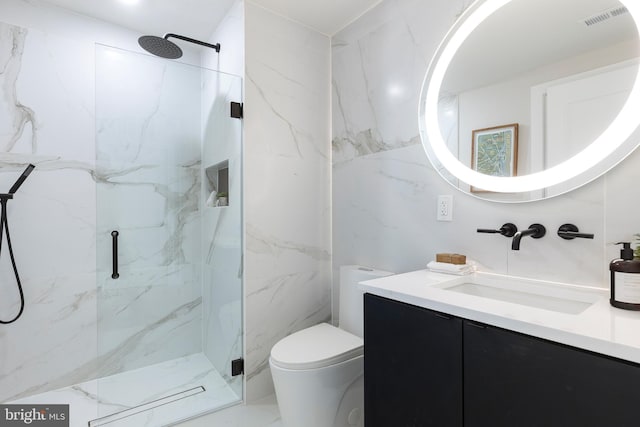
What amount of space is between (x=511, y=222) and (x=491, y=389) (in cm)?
69

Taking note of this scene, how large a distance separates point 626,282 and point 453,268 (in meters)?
0.55

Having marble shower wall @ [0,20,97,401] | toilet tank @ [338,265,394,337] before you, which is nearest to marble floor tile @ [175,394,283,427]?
toilet tank @ [338,265,394,337]

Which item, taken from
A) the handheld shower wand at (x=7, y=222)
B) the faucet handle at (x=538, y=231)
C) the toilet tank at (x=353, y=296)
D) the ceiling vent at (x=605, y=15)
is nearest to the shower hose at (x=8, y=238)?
the handheld shower wand at (x=7, y=222)

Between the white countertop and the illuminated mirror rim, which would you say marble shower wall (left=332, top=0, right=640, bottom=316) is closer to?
the illuminated mirror rim

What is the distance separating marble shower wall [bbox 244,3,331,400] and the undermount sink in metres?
1.03

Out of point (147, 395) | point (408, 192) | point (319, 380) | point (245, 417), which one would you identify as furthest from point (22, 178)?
point (408, 192)

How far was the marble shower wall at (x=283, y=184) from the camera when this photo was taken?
6.18 ft

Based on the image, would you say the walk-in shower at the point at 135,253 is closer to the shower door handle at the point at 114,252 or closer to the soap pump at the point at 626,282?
the shower door handle at the point at 114,252

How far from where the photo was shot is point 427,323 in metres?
0.99

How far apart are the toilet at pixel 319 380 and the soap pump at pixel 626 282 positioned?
99 centimetres

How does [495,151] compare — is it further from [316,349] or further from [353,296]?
[316,349]

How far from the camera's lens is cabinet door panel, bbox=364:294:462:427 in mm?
931

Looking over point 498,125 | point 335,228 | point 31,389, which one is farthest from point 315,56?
point 31,389

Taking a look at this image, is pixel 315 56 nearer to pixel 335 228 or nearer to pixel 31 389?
pixel 335 228
